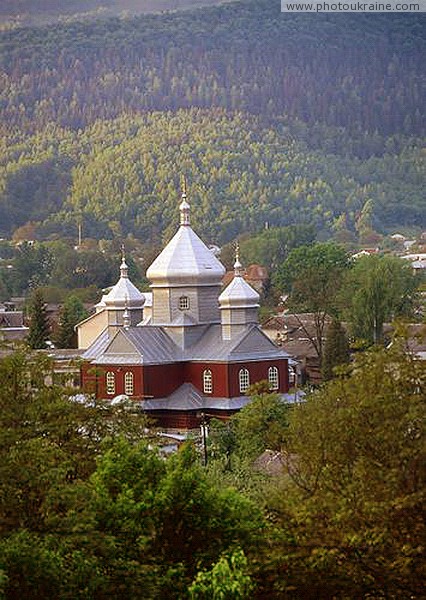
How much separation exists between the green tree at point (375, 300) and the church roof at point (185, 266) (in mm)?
12621

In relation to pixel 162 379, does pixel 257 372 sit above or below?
above

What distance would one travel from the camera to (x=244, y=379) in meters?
42.7

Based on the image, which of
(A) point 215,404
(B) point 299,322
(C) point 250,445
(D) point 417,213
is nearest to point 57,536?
(C) point 250,445

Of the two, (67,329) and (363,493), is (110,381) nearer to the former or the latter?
(67,329)

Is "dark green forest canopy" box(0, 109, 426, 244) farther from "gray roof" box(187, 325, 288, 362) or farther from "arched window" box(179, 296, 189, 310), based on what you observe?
"gray roof" box(187, 325, 288, 362)

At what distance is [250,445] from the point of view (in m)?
34.3

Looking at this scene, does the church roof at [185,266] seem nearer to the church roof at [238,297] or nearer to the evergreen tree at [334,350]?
the church roof at [238,297]

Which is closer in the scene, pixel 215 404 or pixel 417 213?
pixel 215 404

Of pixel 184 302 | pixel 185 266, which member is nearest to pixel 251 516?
pixel 184 302

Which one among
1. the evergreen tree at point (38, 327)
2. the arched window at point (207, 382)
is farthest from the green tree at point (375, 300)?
the arched window at point (207, 382)

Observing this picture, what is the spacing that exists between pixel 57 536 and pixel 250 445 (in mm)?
18221

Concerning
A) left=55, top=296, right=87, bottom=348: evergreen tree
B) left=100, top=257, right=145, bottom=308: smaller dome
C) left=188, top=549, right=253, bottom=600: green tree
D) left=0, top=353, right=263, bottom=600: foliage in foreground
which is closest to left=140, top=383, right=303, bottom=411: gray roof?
left=100, top=257, right=145, bottom=308: smaller dome

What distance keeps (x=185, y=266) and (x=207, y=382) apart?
3.57 metres

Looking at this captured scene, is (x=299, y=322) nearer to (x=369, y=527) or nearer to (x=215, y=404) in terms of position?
(x=215, y=404)
